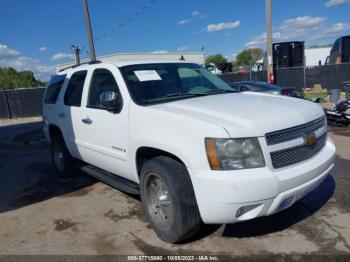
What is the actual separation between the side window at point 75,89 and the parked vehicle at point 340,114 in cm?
739

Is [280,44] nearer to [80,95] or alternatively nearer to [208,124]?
[80,95]

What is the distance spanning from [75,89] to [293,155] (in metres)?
3.56

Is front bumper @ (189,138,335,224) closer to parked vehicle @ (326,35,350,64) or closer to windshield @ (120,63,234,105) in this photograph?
windshield @ (120,63,234,105)

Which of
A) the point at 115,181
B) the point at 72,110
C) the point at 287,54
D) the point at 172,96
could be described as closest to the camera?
the point at 172,96

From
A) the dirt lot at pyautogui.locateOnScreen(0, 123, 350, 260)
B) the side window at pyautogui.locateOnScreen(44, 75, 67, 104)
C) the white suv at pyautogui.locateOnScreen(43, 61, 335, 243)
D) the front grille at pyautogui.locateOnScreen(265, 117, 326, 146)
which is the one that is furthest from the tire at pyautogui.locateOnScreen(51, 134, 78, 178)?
the front grille at pyautogui.locateOnScreen(265, 117, 326, 146)

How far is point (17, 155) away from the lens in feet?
30.6

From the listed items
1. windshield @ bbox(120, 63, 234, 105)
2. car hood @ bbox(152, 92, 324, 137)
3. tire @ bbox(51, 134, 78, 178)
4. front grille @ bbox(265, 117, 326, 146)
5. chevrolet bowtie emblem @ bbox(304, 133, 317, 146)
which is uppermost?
windshield @ bbox(120, 63, 234, 105)

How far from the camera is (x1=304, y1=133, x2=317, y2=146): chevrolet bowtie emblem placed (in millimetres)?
3351

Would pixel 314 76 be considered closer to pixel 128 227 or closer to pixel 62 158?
pixel 62 158

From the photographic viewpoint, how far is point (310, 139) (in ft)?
11.2

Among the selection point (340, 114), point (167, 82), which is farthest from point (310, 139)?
point (340, 114)

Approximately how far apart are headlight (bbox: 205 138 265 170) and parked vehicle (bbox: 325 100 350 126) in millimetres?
7758

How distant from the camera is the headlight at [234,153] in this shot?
298 centimetres

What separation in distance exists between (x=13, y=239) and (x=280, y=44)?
852 inches
